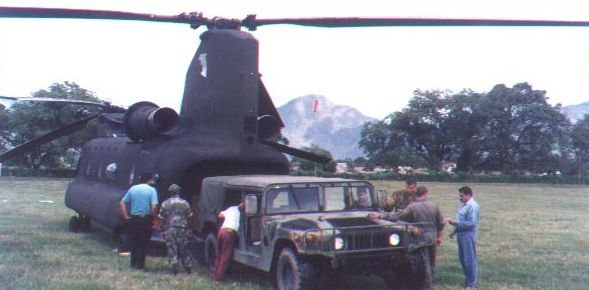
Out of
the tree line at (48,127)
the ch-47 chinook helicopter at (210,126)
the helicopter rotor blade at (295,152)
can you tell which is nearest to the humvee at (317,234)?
the ch-47 chinook helicopter at (210,126)

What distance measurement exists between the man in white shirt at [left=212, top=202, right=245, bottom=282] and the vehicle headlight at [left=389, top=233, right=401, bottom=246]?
8.76ft

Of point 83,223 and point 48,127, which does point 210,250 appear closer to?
point 83,223

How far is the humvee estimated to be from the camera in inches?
350

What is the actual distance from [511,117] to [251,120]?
239 ft

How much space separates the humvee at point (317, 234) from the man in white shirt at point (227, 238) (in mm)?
116

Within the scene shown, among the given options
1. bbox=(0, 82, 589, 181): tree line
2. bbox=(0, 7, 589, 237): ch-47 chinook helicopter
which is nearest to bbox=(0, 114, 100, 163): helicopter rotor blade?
bbox=(0, 7, 589, 237): ch-47 chinook helicopter

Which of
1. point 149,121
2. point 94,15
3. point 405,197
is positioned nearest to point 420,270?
point 405,197

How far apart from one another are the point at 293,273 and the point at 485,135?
76.2 meters

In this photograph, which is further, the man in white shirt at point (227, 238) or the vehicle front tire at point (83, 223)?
the vehicle front tire at point (83, 223)

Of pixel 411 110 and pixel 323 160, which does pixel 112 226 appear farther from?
pixel 411 110

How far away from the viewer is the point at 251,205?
10227 mm

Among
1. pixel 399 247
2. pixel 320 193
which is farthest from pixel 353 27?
pixel 399 247

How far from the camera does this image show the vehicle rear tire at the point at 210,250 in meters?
11.7

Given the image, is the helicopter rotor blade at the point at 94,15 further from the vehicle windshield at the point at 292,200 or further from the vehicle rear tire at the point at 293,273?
the vehicle rear tire at the point at 293,273
